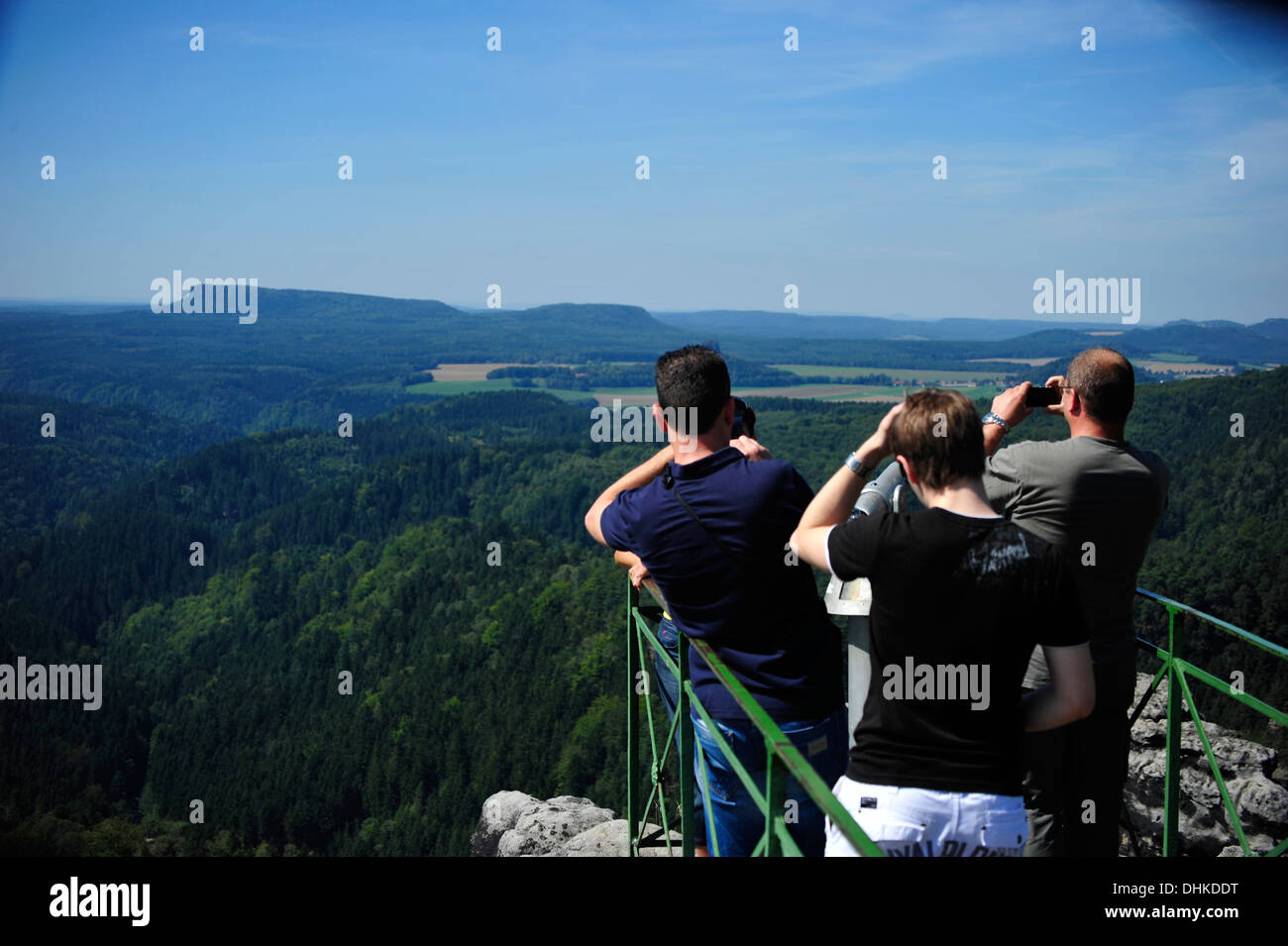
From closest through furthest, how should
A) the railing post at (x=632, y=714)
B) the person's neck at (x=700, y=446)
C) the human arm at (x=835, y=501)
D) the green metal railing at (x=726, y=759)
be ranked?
the green metal railing at (x=726, y=759)
the human arm at (x=835, y=501)
the person's neck at (x=700, y=446)
the railing post at (x=632, y=714)

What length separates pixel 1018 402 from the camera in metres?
4.05

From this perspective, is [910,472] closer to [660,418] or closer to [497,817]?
[660,418]

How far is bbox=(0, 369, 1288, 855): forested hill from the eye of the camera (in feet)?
210

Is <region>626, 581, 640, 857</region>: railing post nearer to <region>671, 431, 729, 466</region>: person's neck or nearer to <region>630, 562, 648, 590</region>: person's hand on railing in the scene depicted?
<region>630, 562, 648, 590</region>: person's hand on railing

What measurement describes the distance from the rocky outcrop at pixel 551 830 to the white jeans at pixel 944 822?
176 inches

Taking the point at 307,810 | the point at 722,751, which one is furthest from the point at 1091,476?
the point at 307,810

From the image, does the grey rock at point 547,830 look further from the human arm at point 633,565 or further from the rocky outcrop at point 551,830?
the human arm at point 633,565

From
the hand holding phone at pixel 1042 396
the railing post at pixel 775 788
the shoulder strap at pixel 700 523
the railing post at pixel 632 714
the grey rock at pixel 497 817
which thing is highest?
the hand holding phone at pixel 1042 396

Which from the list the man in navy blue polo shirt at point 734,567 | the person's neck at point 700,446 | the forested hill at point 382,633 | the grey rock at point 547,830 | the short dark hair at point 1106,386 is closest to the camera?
the man in navy blue polo shirt at point 734,567

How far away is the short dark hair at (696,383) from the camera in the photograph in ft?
12.0

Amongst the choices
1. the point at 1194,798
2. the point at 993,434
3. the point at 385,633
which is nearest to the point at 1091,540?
the point at 993,434

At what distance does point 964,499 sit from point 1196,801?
25.2 feet

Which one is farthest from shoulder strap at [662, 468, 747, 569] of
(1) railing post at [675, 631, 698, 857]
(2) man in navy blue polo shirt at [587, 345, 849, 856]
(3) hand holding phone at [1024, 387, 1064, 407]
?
(3) hand holding phone at [1024, 387, 1064, 407]

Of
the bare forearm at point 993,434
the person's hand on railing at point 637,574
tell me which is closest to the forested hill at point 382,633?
the bare forearm at point 993,434
